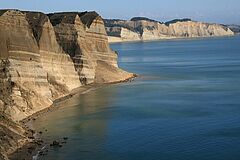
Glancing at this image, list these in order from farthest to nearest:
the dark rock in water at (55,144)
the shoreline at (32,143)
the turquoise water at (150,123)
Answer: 1. the dark rock in water at (55,144)
2. the turquoise water at (150,123)
3. the shoreline at (32,143)

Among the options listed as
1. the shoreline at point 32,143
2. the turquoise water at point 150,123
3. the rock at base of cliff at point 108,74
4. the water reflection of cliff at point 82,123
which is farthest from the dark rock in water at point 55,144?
the rock at base of cliff at point 108,74

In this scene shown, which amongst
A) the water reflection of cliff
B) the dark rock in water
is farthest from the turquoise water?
the dark rock in water

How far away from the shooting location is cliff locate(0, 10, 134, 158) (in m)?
39.6

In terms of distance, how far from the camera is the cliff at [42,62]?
130 feet

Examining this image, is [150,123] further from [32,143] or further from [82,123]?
[32,143]

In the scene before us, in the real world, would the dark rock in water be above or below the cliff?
below

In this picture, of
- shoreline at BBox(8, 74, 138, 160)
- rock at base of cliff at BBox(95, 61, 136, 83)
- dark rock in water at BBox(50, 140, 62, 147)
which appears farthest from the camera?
rock at base of cliff at BBox(95, 61, 136, 83)

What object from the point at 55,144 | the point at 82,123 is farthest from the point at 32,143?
the point at 82,123

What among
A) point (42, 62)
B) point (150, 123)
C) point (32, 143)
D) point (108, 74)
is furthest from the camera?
point (108, 74)

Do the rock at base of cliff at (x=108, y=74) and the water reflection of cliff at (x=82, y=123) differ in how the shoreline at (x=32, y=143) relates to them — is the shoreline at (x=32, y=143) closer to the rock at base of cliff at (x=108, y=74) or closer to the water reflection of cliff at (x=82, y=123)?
the water reflection of cliff at (x=82, y=123)

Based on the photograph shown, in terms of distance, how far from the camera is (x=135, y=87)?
6069 centimetres

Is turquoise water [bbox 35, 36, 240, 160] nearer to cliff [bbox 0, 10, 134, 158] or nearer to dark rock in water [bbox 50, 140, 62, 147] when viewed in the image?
dark rock in water [bbox 50, 140, 62, 147]

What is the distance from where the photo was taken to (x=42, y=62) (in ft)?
169

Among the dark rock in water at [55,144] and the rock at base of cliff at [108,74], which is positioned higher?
the rock at base of cliff at [108,74]
